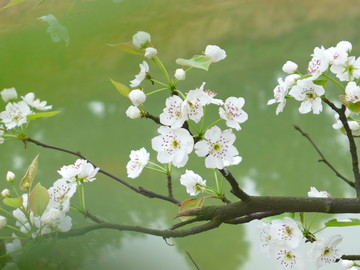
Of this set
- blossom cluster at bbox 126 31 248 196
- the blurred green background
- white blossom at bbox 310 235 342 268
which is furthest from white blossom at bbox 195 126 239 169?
the blurred green background

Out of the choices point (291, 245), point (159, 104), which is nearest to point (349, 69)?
point (291, 245)

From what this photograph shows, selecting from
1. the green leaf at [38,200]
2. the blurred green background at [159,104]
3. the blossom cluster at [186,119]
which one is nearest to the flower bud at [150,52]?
the blossom cluster at [186,119]

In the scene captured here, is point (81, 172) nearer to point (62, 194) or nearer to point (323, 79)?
point (62, 194)

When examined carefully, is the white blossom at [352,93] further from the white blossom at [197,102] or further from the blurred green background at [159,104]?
the blurred green background at [159,104]

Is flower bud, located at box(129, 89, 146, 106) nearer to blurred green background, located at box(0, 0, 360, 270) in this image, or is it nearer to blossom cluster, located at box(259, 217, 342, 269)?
blossom cluster, located at box(259, 217, 342, 269)

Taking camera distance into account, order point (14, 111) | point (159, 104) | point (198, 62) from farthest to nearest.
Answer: point (159, 104), point (14, 111), point (198, 62)

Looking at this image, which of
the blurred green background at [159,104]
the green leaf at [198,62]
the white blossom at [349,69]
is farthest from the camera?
the blurred green background at [159,104]
